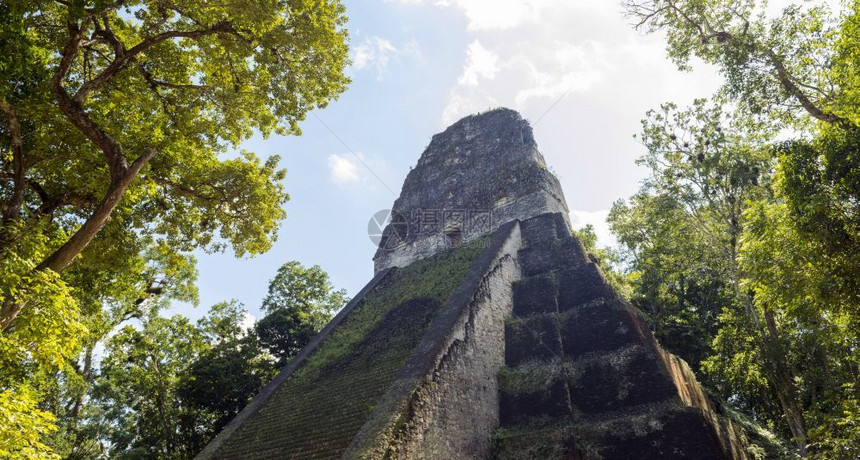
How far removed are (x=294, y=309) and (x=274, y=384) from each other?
586 cm

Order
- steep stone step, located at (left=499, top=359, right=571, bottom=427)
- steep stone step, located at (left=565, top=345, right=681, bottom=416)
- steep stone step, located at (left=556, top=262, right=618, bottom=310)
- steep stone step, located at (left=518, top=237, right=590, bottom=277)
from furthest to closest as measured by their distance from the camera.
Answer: steep stone step, located at (left=518, top=237, right=590, bottom=277), steep stone step, located at (left=556, top=262, right=618, bottom=310), steep stone step, located at (left=499, top=359, right=571, bottom=427), steep stone step, located at (left=565, top=345, right=681, bottom=416)

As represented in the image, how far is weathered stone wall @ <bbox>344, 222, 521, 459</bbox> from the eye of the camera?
640 centimetres

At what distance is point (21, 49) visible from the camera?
5.08 meters

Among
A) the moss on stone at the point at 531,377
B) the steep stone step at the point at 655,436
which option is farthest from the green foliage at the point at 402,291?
the steep stone step at the point at 655,436

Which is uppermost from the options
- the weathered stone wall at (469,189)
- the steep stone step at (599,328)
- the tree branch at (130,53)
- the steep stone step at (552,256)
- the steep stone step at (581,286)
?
the weathered stone wall at (469,189)

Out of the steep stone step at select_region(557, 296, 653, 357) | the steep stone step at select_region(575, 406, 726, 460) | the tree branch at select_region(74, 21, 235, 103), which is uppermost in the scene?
the tree branch at select_region(74, 21, 235, 103)

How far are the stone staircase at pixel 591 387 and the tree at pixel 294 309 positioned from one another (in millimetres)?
8053

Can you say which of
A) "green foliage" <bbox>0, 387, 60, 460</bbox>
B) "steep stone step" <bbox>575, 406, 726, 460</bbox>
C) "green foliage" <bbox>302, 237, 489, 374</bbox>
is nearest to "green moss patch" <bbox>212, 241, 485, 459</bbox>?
"green foliage" <bbox>302, 237, 489, 374</bbox>

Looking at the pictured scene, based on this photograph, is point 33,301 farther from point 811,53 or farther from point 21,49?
point 811,53

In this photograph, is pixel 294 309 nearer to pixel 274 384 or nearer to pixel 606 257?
pixel 274 384

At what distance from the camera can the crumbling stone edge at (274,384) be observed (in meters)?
8.40

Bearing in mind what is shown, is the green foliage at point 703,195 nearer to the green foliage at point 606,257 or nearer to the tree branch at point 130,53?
the green foliage at point 606,257

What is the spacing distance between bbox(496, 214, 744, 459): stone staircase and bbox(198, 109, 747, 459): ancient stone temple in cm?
2

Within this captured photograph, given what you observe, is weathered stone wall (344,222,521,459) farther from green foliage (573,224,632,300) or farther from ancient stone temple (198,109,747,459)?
green foliage (573,224,632,300)
